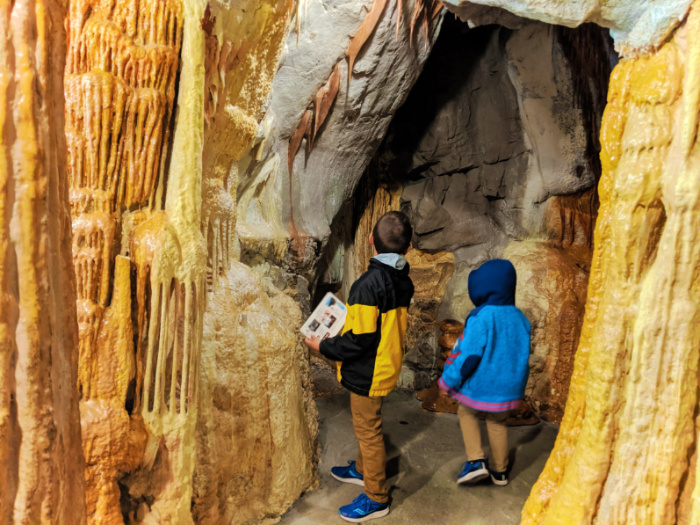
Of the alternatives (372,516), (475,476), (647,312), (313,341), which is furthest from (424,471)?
(647,312)

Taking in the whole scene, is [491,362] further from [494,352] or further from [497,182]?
[497,182]

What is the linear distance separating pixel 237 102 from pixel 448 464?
8.57ft

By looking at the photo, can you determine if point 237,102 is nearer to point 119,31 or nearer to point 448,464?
point 119,31

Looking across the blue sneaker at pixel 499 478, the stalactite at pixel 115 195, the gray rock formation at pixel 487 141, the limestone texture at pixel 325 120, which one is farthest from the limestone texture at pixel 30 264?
the gray rock formation at pixel 487 141

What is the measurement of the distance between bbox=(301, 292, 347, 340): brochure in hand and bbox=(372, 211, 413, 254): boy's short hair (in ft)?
1.27

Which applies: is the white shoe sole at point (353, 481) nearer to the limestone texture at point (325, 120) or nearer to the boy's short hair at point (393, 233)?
the boy's short hair at point (393, 233)

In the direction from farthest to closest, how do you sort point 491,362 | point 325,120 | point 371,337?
point 325,120, point 491,362, point 371,337

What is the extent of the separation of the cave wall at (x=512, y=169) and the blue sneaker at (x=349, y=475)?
6.36ft

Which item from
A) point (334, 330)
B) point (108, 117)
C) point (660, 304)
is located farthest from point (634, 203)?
point (108, 117)

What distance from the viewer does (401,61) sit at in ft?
12.7

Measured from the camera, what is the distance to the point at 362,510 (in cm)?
255

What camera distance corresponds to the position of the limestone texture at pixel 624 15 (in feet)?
5.34

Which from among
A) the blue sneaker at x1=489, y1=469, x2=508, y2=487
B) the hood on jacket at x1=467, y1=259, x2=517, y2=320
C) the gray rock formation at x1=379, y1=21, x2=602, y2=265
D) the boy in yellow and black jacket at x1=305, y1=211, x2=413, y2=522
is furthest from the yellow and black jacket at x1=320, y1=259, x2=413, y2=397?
the gray rock formation at x1=379, y1=21, x2=602, y2=265

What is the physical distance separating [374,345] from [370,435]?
500 millimetres
